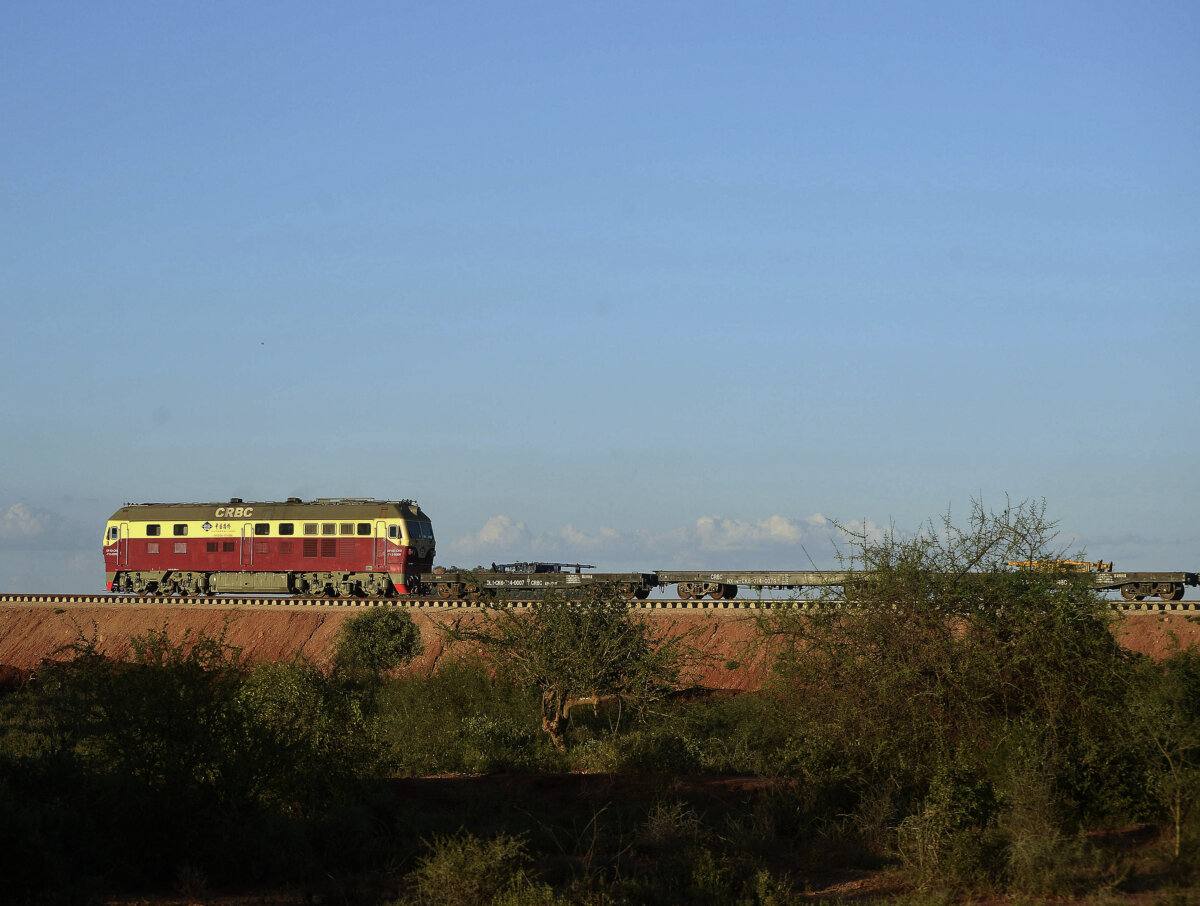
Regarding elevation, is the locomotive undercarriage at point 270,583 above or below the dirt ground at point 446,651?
above

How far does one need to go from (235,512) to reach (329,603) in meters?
9.08

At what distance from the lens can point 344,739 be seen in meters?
21.6

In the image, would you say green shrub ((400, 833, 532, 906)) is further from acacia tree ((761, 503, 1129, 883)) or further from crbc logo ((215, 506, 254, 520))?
crbc logo ((215, 506, 254, 520))

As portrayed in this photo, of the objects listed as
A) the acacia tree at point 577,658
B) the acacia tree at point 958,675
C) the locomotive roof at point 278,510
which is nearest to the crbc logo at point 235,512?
the locomotive roof at point 278,510

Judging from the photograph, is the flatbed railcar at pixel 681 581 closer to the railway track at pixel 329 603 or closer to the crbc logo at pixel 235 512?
the railway track at pixel 329 603

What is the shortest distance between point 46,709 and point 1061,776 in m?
33.1

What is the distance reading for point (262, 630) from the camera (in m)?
51.8

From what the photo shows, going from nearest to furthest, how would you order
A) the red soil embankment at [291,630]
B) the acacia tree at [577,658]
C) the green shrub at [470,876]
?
Result: the green shrub at [470,876] < the acacia tree at [577,658] < the red soil embankment at [291,630]

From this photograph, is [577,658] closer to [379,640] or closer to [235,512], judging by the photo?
[379,640]

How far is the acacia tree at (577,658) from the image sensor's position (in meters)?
27.2

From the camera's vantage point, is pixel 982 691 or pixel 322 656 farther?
pixel 322 656

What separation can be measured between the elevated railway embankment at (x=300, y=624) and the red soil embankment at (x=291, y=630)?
0.05 metres

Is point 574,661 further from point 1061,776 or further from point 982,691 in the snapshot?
point 1061,776

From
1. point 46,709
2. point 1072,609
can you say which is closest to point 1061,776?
point 1072,609
